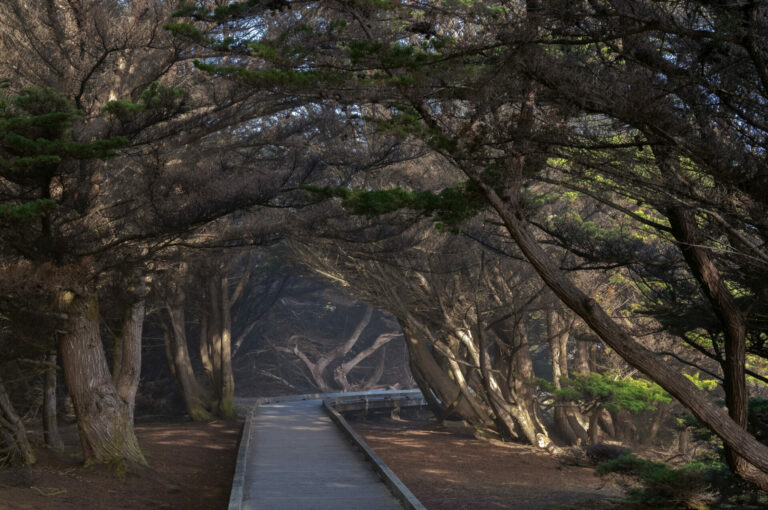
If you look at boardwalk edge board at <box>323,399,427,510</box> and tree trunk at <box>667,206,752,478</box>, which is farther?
boardwalk edge board at <box>323,399,427,510</box>

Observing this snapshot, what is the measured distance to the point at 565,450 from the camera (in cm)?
1828

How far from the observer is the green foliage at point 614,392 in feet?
52.5

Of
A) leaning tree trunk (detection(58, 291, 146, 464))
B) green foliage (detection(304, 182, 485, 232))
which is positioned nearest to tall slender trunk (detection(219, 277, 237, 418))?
leaning tree trunk (detection(58, 291, 146, 464))

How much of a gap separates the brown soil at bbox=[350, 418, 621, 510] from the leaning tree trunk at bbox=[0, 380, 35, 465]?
21.0 feet

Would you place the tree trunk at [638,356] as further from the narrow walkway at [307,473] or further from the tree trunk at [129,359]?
the tree trunk at [129,359]

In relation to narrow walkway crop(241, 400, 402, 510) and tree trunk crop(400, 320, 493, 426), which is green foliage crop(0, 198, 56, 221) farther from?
tree trunk crop(400, 320, 493, 426)

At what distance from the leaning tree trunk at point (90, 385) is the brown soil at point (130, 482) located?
397mm

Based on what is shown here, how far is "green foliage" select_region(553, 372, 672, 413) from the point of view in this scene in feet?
52.5

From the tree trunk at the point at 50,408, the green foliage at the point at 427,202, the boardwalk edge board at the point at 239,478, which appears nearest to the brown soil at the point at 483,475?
the boardwalk edge board at the point at 239,478

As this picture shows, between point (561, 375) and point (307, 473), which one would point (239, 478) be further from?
point (561, 375)

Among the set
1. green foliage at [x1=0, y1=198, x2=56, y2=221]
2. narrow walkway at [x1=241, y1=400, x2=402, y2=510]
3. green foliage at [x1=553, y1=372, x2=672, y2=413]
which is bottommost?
narrow walkway at [x1=241, y1=400, x2=402, y2=510]

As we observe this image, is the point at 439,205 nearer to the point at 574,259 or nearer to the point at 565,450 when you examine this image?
the point at 574,259

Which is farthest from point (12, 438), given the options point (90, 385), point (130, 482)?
point (130, 482)

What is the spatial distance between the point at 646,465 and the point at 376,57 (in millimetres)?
6068
